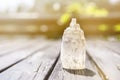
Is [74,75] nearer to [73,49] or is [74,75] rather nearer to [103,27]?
[73,49]

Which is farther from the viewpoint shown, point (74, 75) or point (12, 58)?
point (12, 58)

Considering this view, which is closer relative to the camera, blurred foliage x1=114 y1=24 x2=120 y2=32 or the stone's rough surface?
the stone's rough surface

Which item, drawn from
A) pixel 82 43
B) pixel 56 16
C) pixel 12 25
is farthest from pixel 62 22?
pixel 82 43

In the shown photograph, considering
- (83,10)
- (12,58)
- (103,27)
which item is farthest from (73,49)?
(83,10)

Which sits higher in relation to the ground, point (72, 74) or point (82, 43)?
point (82, 43)

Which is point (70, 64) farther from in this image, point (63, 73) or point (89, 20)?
point (89, 20)

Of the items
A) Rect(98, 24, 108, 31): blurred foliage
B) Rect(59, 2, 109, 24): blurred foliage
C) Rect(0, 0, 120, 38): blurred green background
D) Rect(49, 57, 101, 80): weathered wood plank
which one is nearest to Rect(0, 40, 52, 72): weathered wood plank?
Rect(49, 57, 101, 80): weathered wood plank

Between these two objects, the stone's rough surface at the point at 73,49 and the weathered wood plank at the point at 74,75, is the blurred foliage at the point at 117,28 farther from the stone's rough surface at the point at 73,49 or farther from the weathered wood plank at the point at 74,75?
the weathered wood plank at the point at 74,75

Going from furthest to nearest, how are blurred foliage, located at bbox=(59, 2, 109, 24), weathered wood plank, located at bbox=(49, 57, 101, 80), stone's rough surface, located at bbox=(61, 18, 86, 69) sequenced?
1. blurred foliage, located at bbox=(59, 2, 109, 24)
2. stone's rough surface, located at bbox=(61, 18, 86, 69)
3. weathered wood plank, located at bbox=(49, 57, 101, 80)

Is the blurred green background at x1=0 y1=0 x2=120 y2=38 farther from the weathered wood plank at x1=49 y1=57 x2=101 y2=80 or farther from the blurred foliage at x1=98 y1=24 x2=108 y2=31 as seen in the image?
the weathered wood plank at x1=49 y1=57 x2=101 y2=80
